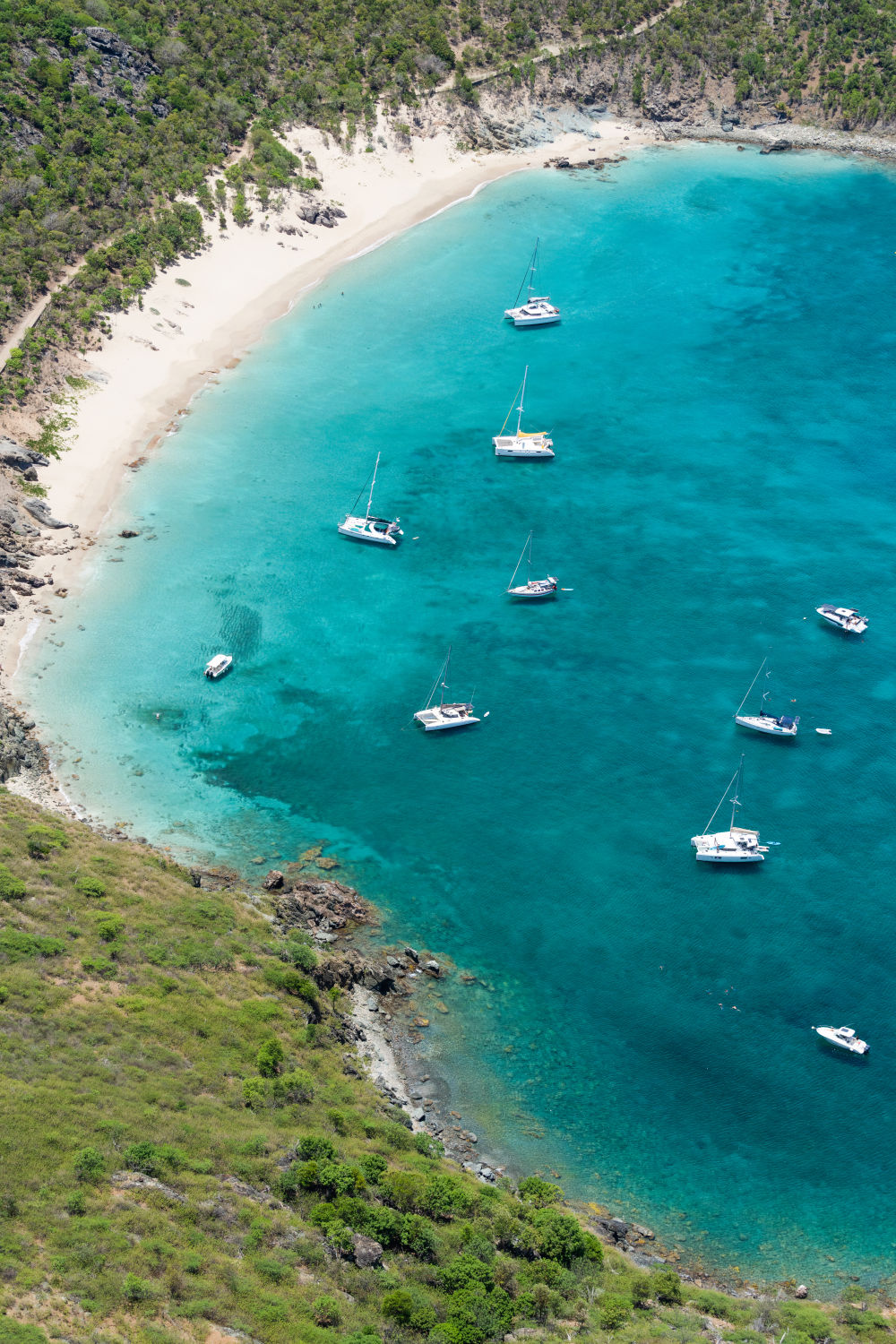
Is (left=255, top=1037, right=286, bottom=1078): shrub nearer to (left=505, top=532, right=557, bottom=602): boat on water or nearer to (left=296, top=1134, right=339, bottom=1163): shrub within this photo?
(left=296, top=1134, right=339, bottom=1163): shrub

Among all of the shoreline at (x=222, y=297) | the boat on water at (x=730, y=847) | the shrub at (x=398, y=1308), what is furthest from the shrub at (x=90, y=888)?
the boat on water at (x=730, y=847)

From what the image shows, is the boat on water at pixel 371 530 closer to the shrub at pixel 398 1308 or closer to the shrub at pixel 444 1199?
the shrub at pixel 444 1199

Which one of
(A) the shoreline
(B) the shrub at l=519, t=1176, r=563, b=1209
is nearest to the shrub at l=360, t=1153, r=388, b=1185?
(B) the shrub at l=519, t=1176, r=563, b=1209

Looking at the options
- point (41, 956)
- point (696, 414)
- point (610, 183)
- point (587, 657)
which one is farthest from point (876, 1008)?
point (610, 183)

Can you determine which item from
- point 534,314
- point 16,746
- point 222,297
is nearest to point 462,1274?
point 16,746

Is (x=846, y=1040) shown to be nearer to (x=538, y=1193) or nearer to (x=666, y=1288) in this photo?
(x=666, y=1288)

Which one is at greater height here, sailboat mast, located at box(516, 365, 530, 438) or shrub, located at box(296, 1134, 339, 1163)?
sailboat mast, located at box(516, 365, 530, 438)
